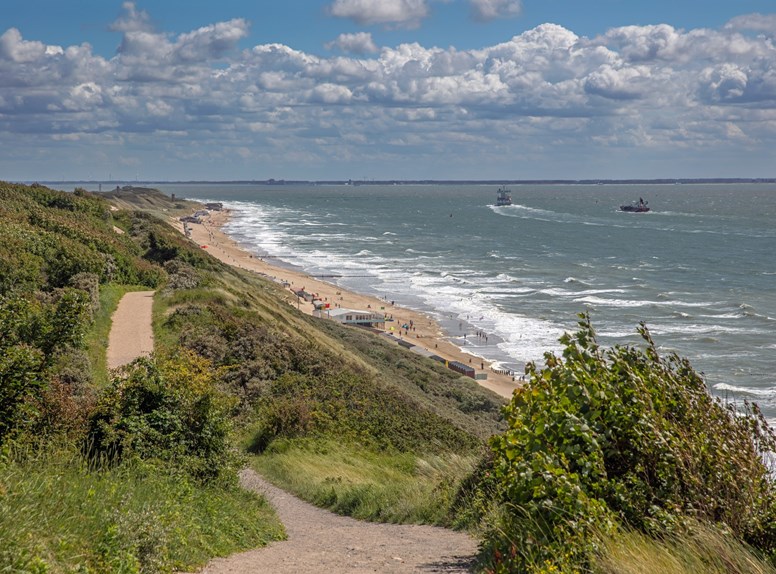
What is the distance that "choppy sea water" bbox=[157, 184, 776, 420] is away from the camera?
2023 inches

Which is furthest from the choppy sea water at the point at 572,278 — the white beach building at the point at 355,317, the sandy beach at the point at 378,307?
the white beach building at the point at 355,317

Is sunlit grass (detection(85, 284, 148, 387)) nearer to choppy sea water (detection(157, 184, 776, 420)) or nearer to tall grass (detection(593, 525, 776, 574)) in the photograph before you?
tall grass (detection(593, 525, 776, 574))

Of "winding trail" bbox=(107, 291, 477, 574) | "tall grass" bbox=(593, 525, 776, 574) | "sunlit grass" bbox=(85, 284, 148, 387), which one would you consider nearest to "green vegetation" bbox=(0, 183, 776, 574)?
"tall grass" bbox=(593, 525, 776, 574)

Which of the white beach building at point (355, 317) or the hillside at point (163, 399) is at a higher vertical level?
the hillside at point (163, 399)

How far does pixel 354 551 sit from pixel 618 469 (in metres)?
5.12

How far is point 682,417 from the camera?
702cm

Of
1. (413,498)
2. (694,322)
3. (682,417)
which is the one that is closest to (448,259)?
(694,322)

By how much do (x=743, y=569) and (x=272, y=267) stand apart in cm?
8826

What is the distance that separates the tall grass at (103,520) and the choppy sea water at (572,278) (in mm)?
6473

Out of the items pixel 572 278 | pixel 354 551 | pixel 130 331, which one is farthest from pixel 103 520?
pixel 572 278

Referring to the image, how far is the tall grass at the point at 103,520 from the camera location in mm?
6906

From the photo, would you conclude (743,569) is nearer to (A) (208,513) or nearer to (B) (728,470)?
(B) (728,470)

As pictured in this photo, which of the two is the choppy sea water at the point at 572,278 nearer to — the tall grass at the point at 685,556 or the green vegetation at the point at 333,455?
the green vegetation at the point at 333,455

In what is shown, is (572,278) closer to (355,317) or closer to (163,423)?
(355,317)
